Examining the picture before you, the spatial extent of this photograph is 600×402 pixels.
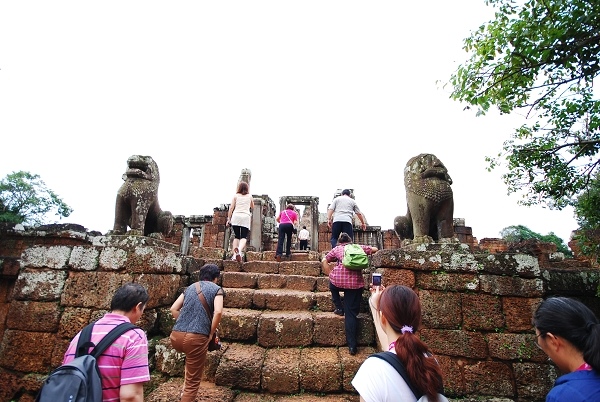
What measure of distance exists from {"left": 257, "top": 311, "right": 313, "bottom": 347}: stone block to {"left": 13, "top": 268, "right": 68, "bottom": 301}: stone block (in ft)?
7.33

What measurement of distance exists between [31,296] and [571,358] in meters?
4.54

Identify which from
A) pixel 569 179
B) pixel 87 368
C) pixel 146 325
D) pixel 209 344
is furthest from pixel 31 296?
pixel 569 179

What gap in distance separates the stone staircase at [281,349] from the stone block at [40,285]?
1.25 meters

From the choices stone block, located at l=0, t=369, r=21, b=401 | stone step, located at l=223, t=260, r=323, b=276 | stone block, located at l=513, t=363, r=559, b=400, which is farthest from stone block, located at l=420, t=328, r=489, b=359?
stone block, located at l=0, t=369, r=21, b=401

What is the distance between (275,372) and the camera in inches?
120

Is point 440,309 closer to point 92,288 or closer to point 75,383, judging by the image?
point 75,383

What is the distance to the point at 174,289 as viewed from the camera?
3.97 metres

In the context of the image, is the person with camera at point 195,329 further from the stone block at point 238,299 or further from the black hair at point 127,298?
the stone block at point 238,299

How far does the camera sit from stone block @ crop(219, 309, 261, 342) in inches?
143

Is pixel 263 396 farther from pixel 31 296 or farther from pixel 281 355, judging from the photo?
pixel 31 296

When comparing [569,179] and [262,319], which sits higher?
[569,179]

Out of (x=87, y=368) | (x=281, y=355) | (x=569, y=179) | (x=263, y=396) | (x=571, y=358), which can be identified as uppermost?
(x=569, y=179)

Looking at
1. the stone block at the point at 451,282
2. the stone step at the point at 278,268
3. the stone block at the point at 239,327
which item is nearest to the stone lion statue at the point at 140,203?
the stone block at the point at 239,327

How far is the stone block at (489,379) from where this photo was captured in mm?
2744
